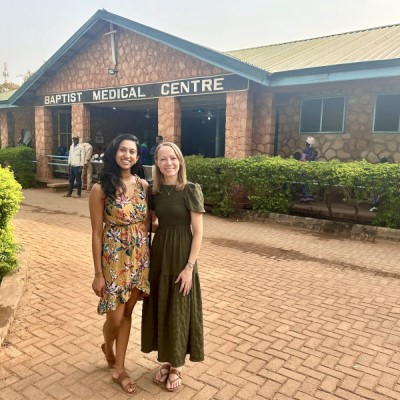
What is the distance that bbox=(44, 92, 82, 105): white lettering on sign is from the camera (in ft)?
49.0

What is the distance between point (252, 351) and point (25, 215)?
793cm

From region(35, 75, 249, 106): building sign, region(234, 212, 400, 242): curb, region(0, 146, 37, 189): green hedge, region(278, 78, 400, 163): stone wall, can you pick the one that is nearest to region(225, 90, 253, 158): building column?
region(35, 75, 249, 106): building sign

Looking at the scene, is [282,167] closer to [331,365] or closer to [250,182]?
[250,182]

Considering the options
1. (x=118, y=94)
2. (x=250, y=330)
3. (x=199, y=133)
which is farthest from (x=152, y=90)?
(x=250, y=330)

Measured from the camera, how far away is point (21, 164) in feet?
52.4

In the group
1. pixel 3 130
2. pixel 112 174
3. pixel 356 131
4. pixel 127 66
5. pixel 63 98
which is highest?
pixel 127 66

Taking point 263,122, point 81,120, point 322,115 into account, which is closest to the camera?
point 263,122

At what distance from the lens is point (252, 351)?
11.5ft

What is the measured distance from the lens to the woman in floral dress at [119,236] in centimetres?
280

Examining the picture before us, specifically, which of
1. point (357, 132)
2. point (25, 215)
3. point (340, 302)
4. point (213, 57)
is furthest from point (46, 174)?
point (340, 302)

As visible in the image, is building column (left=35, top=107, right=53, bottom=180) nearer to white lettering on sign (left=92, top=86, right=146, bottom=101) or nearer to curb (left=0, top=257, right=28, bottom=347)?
white lettering on sign (left=92, top=86, right=146, bottom=101)

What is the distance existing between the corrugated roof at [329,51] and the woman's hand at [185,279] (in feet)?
26.3

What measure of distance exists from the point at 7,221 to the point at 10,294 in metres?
1.08

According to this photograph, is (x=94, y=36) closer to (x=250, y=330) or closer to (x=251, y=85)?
(x=251, y=85)
